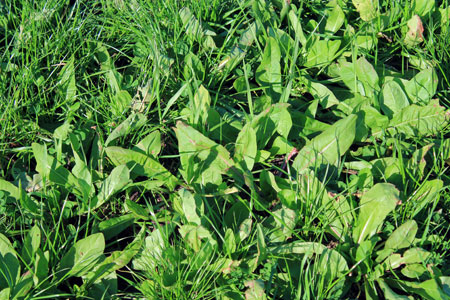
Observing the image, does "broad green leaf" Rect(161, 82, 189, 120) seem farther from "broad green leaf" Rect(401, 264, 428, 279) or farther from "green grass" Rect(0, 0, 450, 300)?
"broad green leaf" Rect(401, 264, 428, 279)

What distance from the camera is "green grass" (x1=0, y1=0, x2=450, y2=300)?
5.15 feet

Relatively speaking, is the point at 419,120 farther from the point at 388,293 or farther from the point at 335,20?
the point at 388,293

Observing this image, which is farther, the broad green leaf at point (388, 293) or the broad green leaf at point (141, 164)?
the broad green leaf at point (141, 164)

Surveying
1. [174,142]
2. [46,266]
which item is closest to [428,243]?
[174,142]

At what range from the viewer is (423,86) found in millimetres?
2074

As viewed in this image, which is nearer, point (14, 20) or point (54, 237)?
point (54, 237)

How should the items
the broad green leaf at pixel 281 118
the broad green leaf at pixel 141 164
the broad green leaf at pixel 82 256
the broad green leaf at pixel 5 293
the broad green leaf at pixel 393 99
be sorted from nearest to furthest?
the broad green leaf at pixel 5 293, the broad green leaf at pixel 82 256, the broad green leaf at pixel 141 164, the broad green leaf at pixel 281 118, the broad green leaf at pixel 393 99

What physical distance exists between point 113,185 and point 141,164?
13 centimetres

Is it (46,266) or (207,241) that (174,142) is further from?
(46,266)

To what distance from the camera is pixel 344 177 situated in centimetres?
192

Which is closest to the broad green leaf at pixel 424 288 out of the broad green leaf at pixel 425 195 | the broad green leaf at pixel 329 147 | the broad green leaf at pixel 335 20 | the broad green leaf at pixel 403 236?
the broad green leaf at pixel 403 236

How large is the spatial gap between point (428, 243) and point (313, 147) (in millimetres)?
509

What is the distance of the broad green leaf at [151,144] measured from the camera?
1.87m

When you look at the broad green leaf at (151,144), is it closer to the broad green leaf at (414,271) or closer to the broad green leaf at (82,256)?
the broad green leaf at (82,256)
